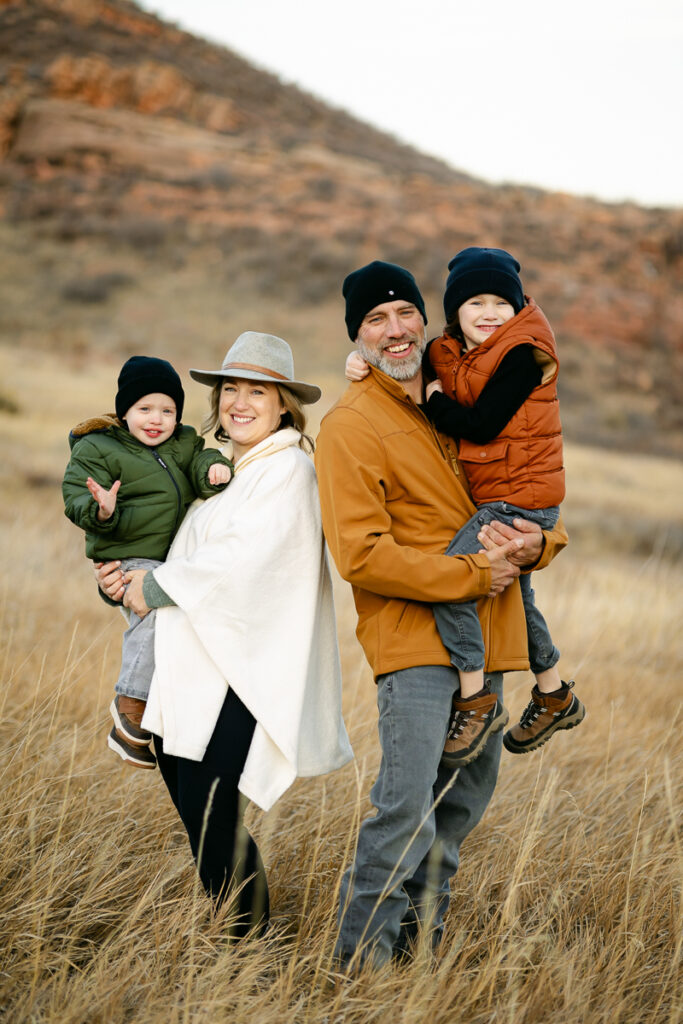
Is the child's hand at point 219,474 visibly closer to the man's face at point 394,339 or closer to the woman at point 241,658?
the woman at point 241,658

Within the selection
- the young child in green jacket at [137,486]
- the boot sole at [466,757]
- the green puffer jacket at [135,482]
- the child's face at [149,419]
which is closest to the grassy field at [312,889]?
the boot sole at [466,757]

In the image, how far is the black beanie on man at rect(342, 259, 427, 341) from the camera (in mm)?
2766

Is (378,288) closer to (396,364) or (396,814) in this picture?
(396,364)

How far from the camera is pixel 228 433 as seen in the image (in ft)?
9.16

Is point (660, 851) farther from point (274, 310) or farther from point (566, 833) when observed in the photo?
point (274, 310)

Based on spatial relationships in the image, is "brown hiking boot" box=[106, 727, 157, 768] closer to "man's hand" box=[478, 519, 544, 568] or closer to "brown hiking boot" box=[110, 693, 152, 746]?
"brown hiking boot" box=[110, 693, 152, 746]

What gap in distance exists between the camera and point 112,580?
2564 millimetres

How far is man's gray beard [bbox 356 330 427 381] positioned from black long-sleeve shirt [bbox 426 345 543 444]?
0.12 metres

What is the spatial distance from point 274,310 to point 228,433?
25480mm

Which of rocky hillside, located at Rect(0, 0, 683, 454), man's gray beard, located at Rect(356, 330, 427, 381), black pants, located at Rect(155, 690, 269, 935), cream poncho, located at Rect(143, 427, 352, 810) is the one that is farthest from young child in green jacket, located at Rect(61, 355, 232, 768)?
rocky hillside, located at Rect(0, 0, 683, 454)

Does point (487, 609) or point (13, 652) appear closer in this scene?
point (487, 609)

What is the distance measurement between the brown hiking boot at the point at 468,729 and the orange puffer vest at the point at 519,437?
0.68 metres

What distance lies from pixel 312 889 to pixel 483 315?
2.23 metres

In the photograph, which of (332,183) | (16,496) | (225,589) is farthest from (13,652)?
(332,183)
